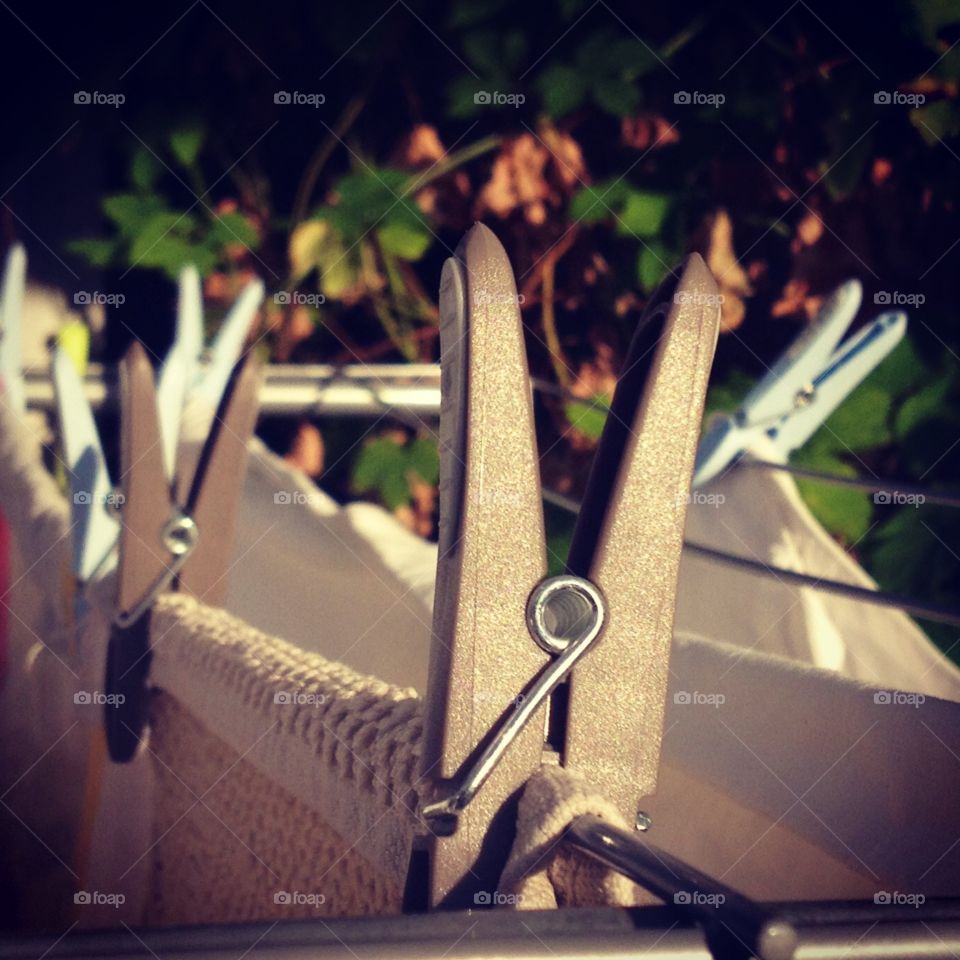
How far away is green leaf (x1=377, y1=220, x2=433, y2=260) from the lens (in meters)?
1.33

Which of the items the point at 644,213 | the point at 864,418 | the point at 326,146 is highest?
the point at 326,146

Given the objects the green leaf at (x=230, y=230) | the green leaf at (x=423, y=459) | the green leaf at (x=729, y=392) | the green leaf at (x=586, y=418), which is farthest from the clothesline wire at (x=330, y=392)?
the green leaf at (x=230, y=230)

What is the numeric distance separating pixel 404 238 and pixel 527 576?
1133 mm

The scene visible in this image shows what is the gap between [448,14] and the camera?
1.29m

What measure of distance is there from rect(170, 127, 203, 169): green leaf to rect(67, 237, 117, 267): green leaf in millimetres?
159

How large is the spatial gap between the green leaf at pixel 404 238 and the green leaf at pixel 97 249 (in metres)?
0.39

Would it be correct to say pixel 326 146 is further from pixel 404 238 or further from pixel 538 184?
pixel 538 184

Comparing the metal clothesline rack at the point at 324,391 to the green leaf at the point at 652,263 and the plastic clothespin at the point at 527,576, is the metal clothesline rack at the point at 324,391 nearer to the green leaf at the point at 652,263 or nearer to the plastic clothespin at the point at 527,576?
the green leaf at the point at 652,263

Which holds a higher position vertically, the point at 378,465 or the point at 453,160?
the point at 453,160

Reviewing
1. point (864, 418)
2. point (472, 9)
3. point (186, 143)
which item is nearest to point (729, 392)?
point (864, 418)

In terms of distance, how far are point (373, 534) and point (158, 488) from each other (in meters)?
0.20

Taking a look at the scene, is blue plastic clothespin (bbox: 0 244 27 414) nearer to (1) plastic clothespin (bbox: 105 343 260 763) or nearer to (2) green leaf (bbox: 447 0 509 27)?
(1) plastic clothespin (bbox: 105 343 260 763)

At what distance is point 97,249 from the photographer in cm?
133

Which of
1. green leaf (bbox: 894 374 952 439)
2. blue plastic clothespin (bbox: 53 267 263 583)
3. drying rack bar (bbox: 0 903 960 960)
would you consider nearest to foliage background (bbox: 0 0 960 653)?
green leaf (bbox: 894 374 952 439)
